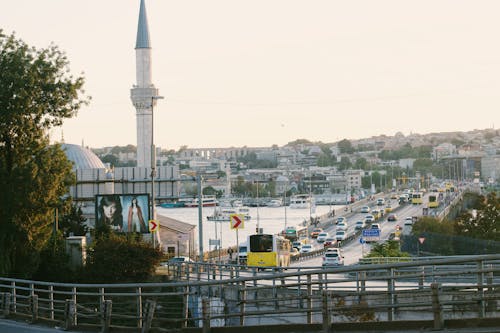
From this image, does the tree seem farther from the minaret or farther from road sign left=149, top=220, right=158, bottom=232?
the minaret

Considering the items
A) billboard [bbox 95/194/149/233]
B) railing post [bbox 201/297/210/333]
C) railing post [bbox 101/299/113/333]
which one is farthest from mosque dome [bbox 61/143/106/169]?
railing post [bbox 201/297/210/333]

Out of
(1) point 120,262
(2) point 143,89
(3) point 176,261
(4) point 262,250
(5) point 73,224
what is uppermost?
(2) point 143,89

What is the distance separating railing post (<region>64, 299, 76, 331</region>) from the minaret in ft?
364

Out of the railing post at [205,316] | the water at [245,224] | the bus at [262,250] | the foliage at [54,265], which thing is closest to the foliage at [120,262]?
the foliage at [54,265]

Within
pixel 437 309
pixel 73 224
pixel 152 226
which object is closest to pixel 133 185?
pixel 73 224

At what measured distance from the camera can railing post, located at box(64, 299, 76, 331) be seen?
1337cm

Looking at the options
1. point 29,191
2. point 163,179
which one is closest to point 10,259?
point 29,191

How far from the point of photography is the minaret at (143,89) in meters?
125

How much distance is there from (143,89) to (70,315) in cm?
11291

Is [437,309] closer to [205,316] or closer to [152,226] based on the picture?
[205,316]

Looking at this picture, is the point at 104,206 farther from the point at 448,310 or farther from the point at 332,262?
the point at 448,310

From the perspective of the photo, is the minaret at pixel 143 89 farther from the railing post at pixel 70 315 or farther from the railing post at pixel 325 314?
the railing post at pixel 325 314

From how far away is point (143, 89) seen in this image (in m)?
125

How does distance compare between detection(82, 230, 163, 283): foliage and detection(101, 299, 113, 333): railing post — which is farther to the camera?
detection(82, 230, 163, 283): foliage
